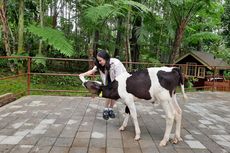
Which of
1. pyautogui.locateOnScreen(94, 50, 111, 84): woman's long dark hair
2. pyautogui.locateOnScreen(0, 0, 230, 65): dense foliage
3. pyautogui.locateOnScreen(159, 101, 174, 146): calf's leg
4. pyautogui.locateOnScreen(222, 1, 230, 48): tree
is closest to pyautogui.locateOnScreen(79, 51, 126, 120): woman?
pyautogui.locateOnScreen(94, 50, 111, 84): woman's long dark hair

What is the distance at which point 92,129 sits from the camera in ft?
13.5

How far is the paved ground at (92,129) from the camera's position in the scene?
337 centimetres

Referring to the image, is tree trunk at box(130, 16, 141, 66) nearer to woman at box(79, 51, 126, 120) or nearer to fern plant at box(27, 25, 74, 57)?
fern plant at box(27, 25, 74, 57)

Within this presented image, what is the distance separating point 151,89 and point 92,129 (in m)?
1.14

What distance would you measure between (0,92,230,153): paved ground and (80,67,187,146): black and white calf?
0.29 m

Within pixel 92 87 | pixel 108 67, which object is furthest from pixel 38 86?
pixel 92 87

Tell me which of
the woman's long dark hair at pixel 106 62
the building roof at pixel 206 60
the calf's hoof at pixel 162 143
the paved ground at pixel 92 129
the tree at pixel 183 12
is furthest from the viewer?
the building roof at pixel 206 60

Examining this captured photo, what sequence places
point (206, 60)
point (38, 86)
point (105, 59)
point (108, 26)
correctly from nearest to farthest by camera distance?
point (105, 59) → point (38, 86) → point (108, 26) → point (206, 60)

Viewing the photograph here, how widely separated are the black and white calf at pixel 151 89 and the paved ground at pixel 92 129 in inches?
11.4

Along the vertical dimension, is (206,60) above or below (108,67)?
above

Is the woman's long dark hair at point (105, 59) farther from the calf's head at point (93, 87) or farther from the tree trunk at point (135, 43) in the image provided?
the tree trunk at point (135, 43)

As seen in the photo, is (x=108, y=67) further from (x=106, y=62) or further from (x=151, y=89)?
(x=151, y=89)

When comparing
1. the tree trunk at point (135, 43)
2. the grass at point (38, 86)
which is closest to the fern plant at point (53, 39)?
the grass at point (38, 86)

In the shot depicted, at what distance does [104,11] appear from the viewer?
25.5ft
